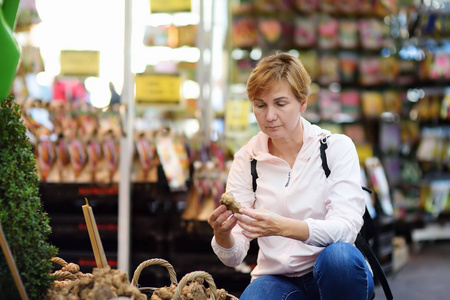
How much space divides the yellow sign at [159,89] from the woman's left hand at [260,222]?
102 inches

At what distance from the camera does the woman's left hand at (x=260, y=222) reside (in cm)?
174

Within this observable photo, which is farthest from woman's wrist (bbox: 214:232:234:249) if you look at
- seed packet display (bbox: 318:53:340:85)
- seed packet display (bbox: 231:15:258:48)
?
seed packet display (bbox: 318:53:340:85)

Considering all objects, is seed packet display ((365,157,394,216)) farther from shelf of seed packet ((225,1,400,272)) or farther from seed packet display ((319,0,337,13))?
seed packet display ((319,0,337,13))

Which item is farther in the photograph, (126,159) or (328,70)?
(328,70)

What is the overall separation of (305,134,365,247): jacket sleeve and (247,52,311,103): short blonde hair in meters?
0.20

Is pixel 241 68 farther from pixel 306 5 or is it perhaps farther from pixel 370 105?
pixel 370 105

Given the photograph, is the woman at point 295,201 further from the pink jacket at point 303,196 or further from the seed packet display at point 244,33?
the seed packet display at point 244,33

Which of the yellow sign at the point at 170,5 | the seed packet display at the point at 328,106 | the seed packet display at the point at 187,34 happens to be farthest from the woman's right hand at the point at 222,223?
the seed packet display at the point at 328,106

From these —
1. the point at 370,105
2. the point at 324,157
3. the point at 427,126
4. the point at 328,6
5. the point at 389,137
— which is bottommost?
the point at 389,137

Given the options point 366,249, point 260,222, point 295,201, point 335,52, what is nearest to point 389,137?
point 335,52

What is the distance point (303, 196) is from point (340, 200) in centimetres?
13

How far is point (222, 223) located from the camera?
1833 millimetres

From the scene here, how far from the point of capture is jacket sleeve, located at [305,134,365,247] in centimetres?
182

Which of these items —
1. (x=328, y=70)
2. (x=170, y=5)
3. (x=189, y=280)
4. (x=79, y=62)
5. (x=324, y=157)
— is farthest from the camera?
(x=328, y=70)
